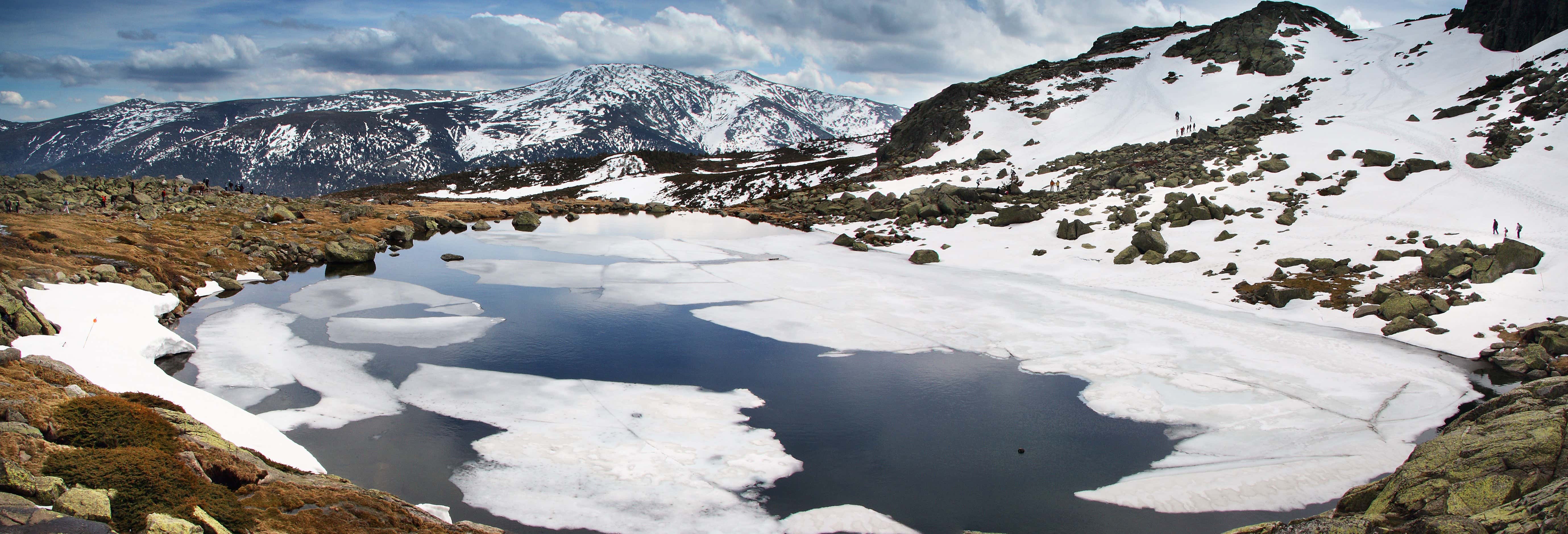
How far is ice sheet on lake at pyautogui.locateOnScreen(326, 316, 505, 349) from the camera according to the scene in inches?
939

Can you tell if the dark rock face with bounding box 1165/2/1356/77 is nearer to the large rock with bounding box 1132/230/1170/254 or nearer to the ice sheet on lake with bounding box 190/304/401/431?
the large rock with bounding box 1132/230/1170/254

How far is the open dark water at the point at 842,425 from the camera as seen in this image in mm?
13852

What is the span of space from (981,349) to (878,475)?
10.1m

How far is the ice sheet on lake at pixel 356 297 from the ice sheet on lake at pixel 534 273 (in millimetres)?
3629

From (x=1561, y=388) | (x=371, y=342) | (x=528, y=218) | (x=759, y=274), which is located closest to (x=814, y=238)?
(x=759, y=274)

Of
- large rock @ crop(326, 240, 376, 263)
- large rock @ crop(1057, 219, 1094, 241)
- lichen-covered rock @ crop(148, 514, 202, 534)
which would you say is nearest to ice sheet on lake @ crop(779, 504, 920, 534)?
lichen-covered rock @ crop(148, 514, 202, 534)

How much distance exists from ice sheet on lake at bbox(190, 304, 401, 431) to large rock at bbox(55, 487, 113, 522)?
8.75 metres

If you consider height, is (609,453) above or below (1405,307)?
below

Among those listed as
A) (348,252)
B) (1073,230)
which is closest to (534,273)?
(348,252)

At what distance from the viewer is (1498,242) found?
28.5 meters

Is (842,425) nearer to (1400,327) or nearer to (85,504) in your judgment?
(85,504)

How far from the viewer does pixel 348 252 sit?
39188mm

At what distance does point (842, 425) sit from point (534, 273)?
24.5 m

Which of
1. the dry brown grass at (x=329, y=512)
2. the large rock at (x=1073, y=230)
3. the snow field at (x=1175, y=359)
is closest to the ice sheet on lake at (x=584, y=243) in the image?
the snow field at (x=1175, y=359)
